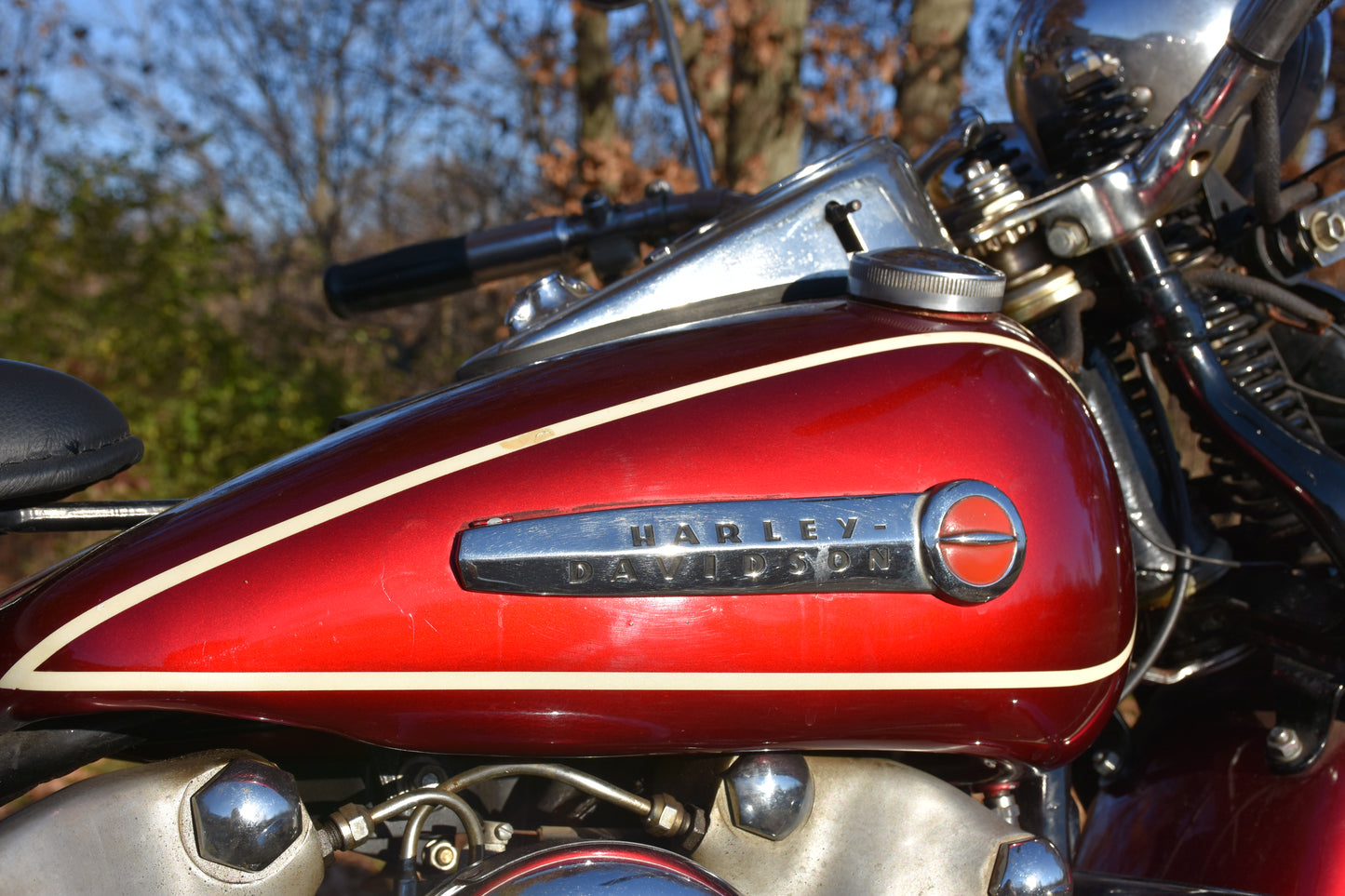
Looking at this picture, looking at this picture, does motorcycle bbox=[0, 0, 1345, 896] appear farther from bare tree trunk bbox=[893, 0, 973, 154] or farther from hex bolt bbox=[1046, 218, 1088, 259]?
bare tree trunk bbox=[893, 0, 973, 154]

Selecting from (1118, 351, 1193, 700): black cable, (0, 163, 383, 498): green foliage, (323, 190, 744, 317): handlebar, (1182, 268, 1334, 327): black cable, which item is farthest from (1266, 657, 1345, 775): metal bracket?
(0, 163, 383, 498): green foliage

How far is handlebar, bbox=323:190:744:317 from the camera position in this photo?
1640 mm

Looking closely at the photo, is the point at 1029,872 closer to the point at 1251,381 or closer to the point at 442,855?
the point at 442,855

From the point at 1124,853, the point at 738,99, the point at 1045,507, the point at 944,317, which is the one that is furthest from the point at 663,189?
the point at 738,99

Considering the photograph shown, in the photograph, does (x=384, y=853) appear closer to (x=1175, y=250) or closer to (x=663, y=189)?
(x=663, y=189)

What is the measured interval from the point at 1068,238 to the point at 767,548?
2.02 feet

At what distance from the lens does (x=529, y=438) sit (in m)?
0.90

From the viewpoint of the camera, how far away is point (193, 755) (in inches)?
36.0

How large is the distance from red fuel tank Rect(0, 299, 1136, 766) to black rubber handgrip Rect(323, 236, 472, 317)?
71 cm

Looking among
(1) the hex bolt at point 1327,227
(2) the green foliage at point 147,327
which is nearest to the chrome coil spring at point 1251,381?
(1) the hex bolt at point 1327,227

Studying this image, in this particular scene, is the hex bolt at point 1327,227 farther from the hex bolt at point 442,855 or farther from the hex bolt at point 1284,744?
the hex bolt at point 442,855

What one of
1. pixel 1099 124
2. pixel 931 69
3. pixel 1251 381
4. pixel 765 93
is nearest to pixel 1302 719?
pixel 1251 381

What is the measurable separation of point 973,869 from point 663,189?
1.07 meters

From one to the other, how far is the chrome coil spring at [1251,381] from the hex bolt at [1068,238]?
0.21 metres
